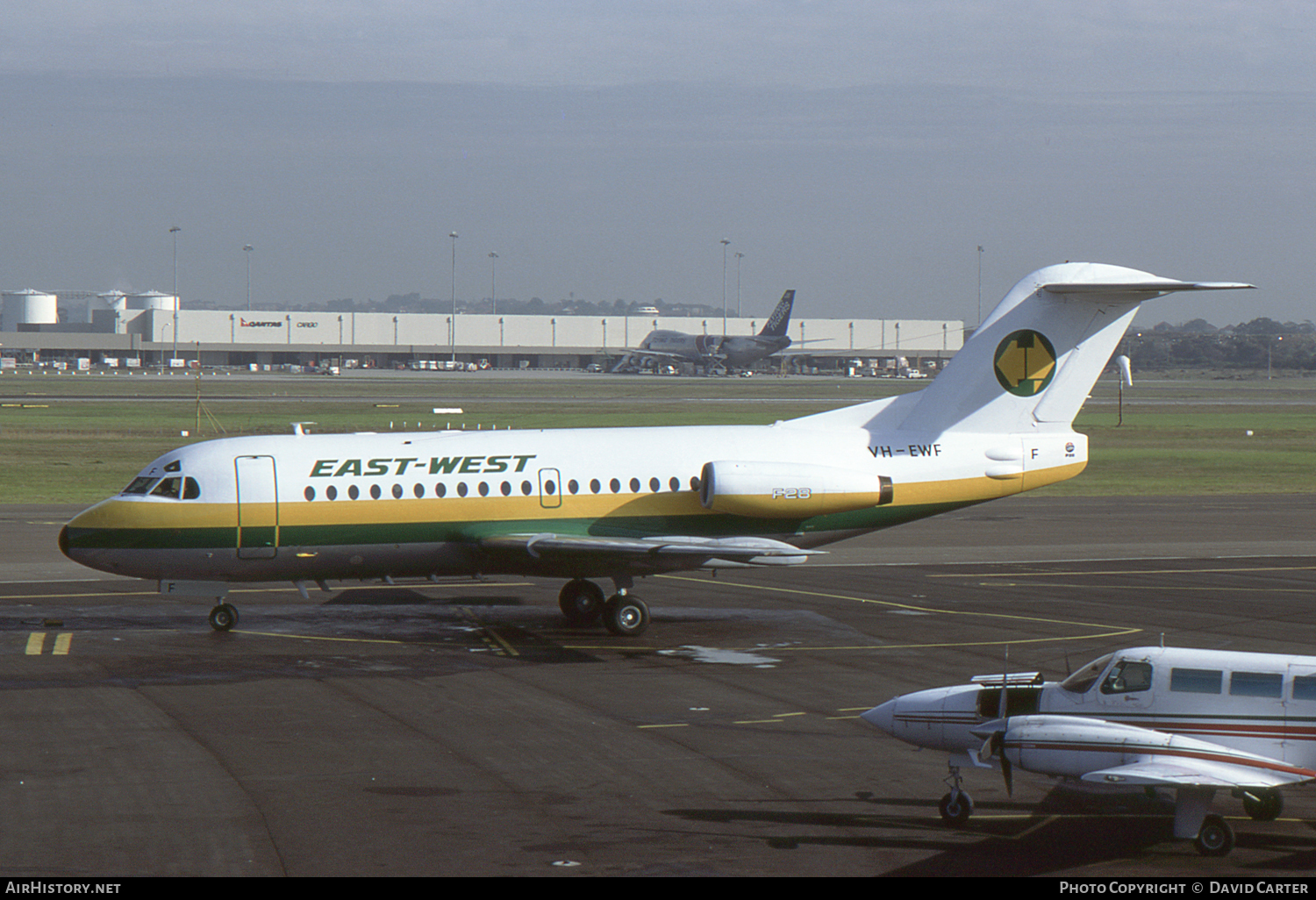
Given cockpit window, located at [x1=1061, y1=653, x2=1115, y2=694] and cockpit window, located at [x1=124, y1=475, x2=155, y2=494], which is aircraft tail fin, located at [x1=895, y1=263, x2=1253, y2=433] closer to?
cockpit window, located at [x1=1061, y1=653, x2=1115, y2=694]

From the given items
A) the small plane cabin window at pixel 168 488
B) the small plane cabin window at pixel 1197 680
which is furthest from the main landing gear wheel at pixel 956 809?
the small plane cabin window at pixel 168 488

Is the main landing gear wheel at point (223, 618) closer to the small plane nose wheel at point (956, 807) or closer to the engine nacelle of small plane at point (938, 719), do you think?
the engine nacelle of small plane at point (938, 719)

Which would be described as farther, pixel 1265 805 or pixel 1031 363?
pixel 1031 363

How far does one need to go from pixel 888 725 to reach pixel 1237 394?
15775 cm

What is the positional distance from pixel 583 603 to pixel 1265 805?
16.8m

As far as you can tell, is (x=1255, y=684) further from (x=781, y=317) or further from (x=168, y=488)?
(x=781, y=317)

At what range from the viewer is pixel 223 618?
29.2 m

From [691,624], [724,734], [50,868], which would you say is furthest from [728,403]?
[50,868]

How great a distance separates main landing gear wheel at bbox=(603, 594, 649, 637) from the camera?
95.3ft

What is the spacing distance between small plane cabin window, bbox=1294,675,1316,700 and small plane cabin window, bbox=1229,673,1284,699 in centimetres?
15

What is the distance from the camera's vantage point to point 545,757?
1934cm

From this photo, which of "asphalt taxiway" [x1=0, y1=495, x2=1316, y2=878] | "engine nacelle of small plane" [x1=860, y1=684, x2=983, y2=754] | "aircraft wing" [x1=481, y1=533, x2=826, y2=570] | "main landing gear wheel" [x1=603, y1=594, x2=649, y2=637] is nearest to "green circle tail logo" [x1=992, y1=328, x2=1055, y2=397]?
"asphalt taxiway" [x1=0, y1=495, x2=1316, y2=878]

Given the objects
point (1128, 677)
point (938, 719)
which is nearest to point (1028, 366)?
point (1128, 677)

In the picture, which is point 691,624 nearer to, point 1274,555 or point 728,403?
point 1274,555
